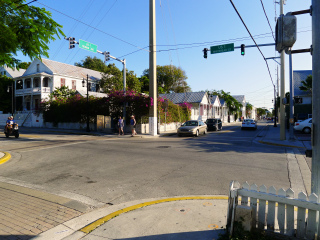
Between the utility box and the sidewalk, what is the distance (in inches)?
121

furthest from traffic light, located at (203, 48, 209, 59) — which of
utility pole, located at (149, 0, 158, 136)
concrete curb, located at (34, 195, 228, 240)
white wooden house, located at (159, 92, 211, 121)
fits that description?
white wooden house, located at (159, 92, 211, 121)

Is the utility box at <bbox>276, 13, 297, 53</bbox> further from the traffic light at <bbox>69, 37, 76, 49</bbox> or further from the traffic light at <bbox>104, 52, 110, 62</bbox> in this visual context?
the traffic light at <bbox>104, 52, 110, 62</bbox>

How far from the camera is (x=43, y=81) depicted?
39938mm

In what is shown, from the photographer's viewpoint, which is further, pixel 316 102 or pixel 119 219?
pixel 119 219

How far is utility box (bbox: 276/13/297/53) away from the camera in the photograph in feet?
12.2

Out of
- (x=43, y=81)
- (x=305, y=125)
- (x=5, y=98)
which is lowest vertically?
(x=305, y=125)

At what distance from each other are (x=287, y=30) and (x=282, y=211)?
2760 mm

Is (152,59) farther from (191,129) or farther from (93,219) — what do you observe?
(93,219)

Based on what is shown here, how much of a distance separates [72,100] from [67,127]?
3563mm

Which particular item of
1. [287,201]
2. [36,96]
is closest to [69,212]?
[287,201]

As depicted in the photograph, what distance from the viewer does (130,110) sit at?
25.3 meters

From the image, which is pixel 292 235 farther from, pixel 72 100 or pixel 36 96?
pixel 36 96

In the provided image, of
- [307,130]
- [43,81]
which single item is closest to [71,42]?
[307,130]

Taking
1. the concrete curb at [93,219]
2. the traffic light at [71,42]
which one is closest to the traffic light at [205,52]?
the traffic light at [71,42]
